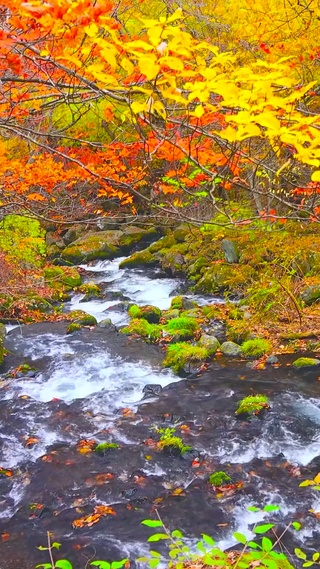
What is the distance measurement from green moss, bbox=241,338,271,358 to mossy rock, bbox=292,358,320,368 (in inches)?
27.7

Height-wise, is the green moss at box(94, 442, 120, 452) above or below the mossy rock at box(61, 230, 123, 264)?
above

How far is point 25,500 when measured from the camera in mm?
5391

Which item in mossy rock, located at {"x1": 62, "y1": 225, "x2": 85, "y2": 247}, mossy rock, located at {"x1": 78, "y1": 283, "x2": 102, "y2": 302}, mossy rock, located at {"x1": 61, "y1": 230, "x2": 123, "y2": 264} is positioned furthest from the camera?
mossy rock, located at {"x1": 62, "y1": 225, "x2": 85, "y2": 247}

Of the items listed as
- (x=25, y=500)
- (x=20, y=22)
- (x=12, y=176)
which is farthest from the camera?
(x=12, y=176)

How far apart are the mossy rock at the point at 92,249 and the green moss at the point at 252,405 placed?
446 inches

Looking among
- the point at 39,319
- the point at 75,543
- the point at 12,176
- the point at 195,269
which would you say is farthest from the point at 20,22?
the point at 195,269

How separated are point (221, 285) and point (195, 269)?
1807mm

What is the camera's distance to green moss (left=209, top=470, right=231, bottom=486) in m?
5.45

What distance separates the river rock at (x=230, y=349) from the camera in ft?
29.5

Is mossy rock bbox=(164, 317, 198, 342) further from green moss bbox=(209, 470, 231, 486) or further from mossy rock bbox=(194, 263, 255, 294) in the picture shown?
green moss bbox=(209, 470, 231, 486)

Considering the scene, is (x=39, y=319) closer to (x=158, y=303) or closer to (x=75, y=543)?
(x=158, y=303)

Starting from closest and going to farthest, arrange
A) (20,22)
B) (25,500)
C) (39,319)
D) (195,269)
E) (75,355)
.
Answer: (20,22) → (25,500) → (75,355) → (39,319) → (195,269)

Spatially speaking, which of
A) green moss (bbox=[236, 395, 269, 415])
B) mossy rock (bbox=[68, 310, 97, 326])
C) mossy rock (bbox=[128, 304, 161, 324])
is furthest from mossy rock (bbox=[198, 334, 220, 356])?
mossy rock (bbox=[68, 310, 97, 326])

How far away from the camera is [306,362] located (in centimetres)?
813
